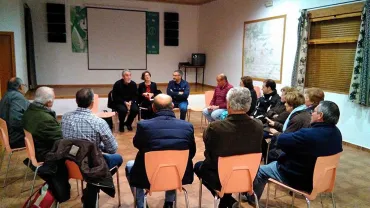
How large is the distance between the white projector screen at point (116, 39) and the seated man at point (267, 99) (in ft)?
20.4

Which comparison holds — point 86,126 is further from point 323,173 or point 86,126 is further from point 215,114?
point 215,114

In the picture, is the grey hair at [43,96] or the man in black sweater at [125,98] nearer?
the grey hair at [43,96]

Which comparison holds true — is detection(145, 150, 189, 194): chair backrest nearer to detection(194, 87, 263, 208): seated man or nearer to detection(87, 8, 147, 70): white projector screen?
detection(194, 87, 263, 208): seated man

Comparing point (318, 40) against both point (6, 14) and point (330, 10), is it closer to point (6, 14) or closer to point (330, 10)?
point (330, 10)

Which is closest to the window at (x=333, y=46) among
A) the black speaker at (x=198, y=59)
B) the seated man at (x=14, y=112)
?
the black speaker at (x=198, y=59)

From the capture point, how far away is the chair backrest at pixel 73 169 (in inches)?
81.8

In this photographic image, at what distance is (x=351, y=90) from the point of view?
4617 millimetres

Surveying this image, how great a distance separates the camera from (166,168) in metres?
2.07

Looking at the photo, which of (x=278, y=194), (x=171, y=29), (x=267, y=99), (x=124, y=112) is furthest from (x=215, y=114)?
(x=171, y=29)

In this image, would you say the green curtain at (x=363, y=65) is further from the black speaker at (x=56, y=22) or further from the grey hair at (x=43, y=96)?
the black speaker at (x=56, y=22)

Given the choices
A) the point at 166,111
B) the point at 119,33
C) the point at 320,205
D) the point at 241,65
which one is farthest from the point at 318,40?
the point at 119,33

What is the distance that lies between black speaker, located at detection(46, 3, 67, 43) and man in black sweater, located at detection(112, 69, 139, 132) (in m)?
4.34

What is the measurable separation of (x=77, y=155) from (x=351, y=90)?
168 inches

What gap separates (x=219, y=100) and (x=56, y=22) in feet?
19.7
